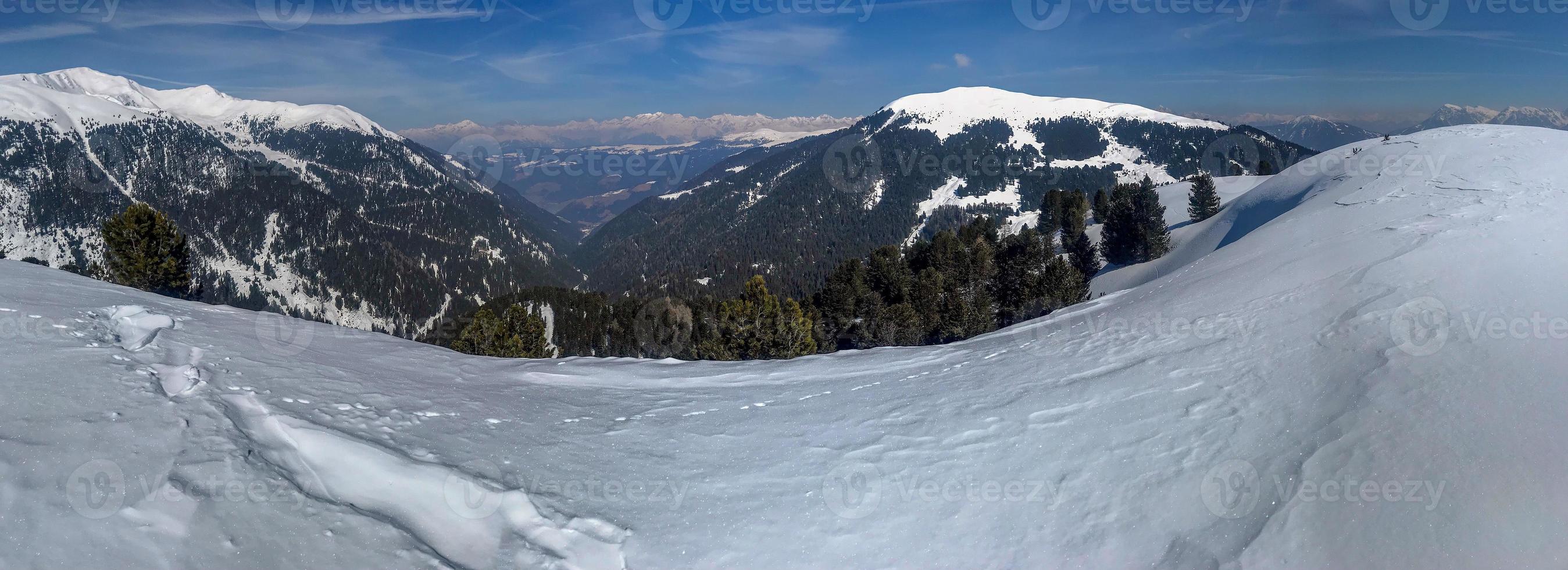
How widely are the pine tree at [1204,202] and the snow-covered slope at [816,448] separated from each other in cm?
5386

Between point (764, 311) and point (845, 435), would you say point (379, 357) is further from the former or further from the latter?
point (764, 311)

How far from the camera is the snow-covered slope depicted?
19.9 ft

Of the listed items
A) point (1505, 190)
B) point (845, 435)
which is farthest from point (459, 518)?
point (1505, 190)

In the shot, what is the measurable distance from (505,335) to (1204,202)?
64447mm

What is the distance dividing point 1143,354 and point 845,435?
720cm

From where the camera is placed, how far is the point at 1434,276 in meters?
13.8

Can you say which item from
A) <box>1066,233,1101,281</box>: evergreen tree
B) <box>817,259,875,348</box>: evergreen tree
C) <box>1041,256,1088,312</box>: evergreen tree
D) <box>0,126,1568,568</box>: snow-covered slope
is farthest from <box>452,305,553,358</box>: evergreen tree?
<box>1066,233,1101,281</box>: evergreen tree

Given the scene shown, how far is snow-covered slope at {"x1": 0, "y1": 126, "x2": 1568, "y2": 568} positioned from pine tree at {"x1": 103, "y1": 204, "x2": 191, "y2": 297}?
32.1 m

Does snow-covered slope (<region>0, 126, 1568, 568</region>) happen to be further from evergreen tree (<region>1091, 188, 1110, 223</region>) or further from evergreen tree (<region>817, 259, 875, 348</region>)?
evergreen tree (<region>1091, 188, 1110, 223</region>)

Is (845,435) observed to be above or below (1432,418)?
below

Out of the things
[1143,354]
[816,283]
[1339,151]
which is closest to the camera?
[1143,354]

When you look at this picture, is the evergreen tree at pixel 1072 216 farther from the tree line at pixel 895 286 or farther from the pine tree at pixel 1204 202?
the pine tree at pixel 1204 202

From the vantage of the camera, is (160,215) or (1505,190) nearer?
(1505,190)

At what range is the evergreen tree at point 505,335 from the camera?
4591 centimetres
